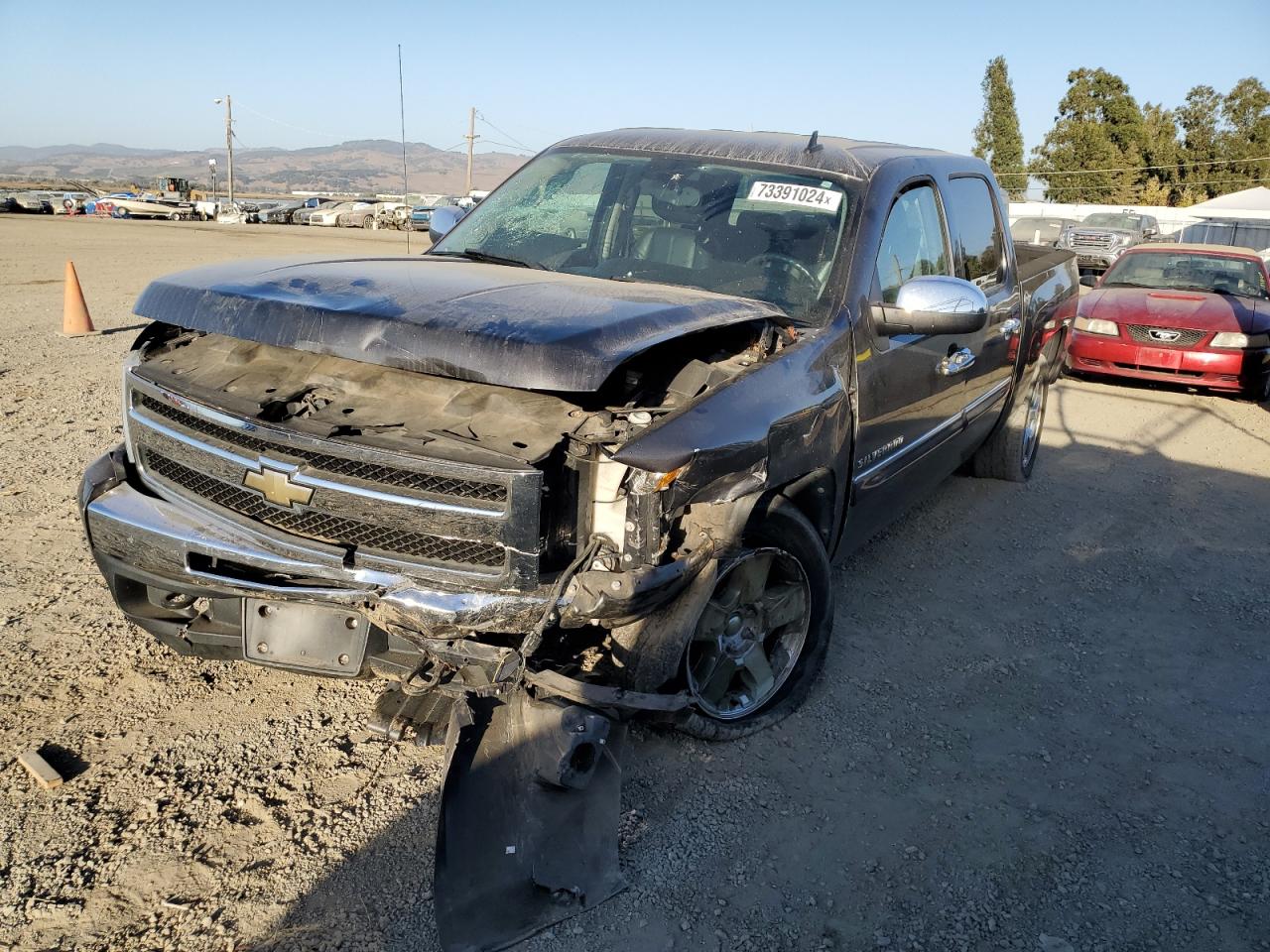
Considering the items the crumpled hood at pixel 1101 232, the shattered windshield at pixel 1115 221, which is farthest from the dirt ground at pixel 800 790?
the shattered windshield at pixel 1115 221

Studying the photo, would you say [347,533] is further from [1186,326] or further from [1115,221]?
[1115,221]

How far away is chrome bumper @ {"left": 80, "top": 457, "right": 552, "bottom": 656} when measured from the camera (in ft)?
8.52

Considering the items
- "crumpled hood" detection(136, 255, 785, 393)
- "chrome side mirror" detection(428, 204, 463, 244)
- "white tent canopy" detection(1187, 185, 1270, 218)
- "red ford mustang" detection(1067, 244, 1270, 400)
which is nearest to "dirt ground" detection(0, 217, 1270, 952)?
"crumpled hood" detection(136, 255, 785, 393)

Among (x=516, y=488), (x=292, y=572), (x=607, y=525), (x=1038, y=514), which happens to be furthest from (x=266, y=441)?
(x=1038, y=514)

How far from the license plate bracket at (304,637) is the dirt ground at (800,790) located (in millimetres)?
388

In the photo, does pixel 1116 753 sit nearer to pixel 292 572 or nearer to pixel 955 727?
pixel 955 727

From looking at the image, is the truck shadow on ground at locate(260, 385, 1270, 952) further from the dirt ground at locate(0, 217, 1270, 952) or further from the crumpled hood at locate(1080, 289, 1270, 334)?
the crumpled hood at locate(1080, 289, 1270, 334)

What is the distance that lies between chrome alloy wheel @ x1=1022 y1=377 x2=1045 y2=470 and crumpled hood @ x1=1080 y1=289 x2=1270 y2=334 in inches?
150

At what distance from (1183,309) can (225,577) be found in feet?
33.2

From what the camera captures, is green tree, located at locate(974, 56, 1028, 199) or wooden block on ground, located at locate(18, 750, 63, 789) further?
green tree, located at locate(974, 56, 1028, 199)

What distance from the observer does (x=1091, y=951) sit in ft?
8.33

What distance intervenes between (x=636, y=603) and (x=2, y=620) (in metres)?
2.65

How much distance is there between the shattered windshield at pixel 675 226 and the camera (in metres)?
3.73

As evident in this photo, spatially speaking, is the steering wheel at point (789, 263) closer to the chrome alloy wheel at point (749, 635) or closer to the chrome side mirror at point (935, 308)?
the chrome side mirror at point (935, 308)
